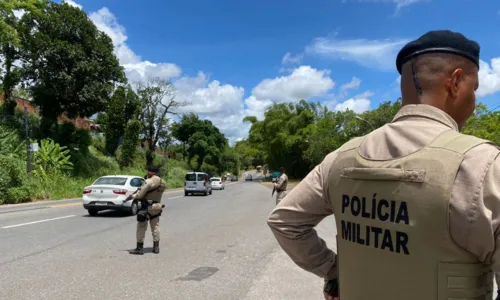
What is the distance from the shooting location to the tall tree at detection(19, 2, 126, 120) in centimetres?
3009

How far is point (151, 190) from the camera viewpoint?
8.41 m

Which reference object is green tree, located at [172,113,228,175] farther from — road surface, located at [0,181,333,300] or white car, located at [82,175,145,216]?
road surface, located at [0,181,333,300]

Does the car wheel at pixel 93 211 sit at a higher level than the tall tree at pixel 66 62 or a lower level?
lower

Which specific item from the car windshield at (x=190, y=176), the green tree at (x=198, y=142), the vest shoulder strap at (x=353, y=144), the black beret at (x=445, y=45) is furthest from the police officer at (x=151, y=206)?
the green tree at (x=198, y=142)

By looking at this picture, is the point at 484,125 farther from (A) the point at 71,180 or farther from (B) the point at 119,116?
(B) the point at 119,116

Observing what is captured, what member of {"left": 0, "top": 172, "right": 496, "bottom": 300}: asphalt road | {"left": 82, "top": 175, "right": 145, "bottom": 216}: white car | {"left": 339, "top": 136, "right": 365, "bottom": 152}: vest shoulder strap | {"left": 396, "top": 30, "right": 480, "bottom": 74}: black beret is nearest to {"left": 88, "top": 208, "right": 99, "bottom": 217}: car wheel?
{"left": 82, "top": 175, "right": 145, "bottom": 216}: white car

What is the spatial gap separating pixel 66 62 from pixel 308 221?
3258cm

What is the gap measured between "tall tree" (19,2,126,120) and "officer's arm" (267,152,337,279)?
3181 centimetres

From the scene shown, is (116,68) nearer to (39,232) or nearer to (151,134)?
(151,134)

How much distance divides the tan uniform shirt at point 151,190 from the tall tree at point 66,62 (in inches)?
990

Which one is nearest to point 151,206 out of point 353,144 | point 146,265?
point 146,265

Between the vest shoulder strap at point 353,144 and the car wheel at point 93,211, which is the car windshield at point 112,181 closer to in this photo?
the car wheel at point 93,211

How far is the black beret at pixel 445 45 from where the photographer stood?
1549 millimetres

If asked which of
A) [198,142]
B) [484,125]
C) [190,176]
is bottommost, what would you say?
A: [190,176]
